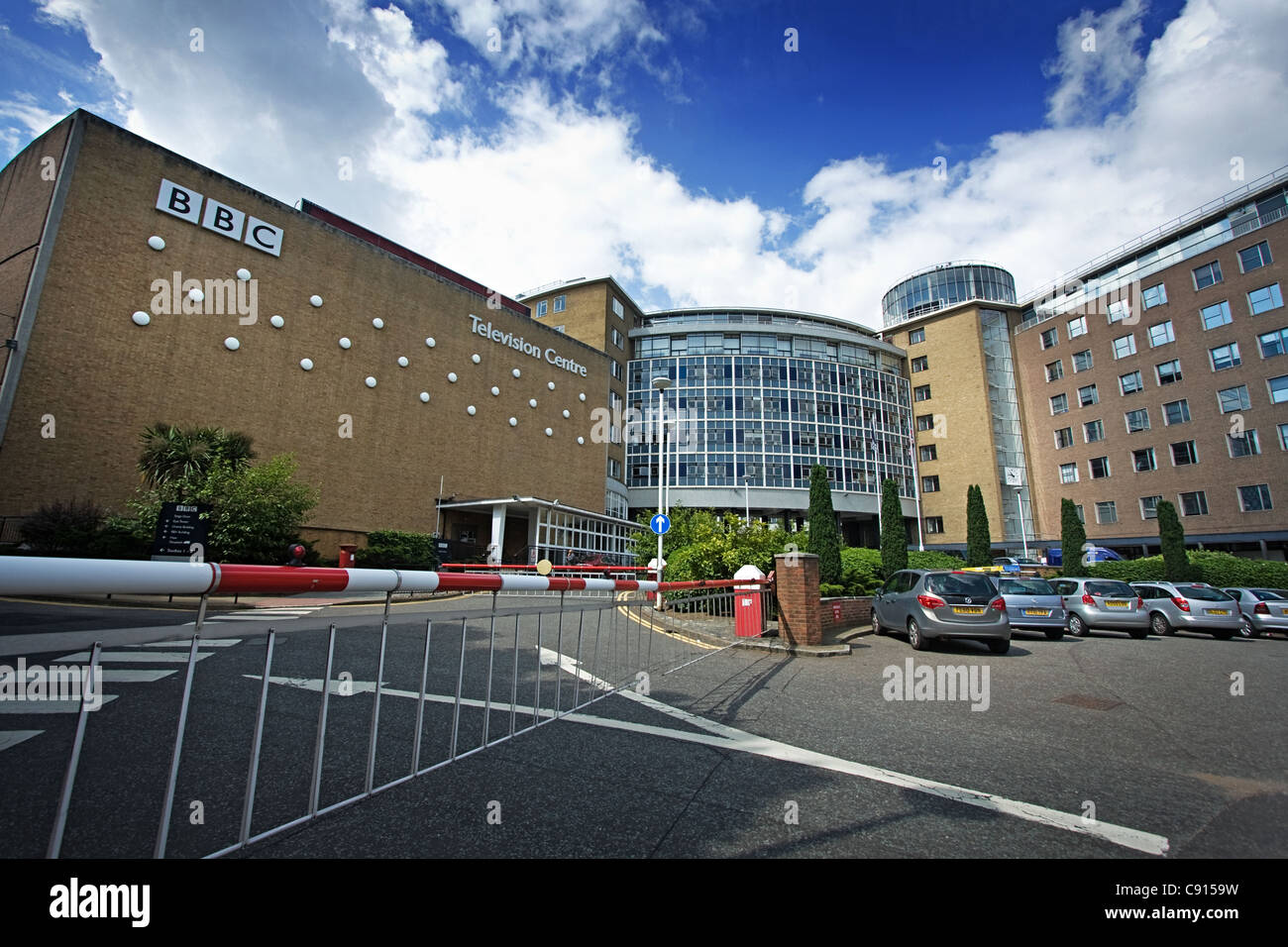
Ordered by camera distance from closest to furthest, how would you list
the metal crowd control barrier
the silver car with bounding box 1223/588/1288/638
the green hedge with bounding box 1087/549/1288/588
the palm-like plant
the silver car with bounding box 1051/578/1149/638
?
the metal crowd control barrier < the silver car with bounding box 1051/578/1149/638 < the silver car with bounding box 1223/588/1288/638 < the palm-like plant < the green hedge with bounding box 1087/549/1288/588

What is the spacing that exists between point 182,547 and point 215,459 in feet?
22.9

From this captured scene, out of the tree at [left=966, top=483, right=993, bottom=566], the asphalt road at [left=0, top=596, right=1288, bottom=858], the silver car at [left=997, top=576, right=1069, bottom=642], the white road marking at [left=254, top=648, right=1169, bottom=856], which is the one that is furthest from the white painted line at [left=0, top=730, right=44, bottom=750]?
the tree at [left=966, top=483, right=993, bottom=566]

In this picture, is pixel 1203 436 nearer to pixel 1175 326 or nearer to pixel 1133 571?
pixel 1175 326

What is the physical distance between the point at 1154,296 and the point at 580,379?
4463cm

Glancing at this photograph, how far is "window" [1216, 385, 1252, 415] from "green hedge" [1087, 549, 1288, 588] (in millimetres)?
15604

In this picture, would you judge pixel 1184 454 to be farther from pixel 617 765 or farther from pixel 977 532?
pixel 617 765

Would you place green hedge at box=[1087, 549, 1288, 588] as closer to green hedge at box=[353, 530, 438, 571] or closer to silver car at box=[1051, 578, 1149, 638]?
silver car at box=[1051, 578, 1149, 638]

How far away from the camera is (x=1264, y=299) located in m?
37.2

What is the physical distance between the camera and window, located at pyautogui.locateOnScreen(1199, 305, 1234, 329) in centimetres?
3903

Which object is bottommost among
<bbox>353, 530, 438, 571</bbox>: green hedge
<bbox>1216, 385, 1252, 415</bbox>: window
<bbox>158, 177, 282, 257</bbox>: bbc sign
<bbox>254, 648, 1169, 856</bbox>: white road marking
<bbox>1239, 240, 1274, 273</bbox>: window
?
<bbox>254, 648, 1169, 856</bbox>: white road marking

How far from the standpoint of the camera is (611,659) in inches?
252

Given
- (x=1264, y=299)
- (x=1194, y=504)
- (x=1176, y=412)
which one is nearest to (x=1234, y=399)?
(x=1176, y=412)

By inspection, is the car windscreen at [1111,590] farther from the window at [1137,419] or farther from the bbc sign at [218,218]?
the window at [1137,419]
